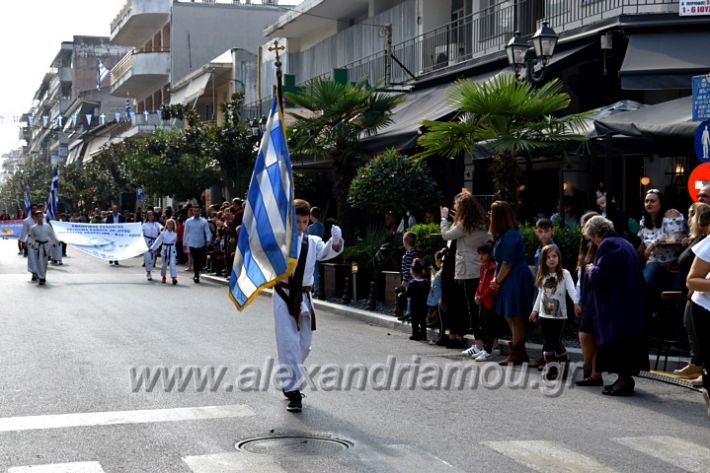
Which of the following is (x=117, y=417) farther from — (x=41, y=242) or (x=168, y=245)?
(x=41, y=242)

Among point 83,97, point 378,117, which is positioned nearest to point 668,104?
point 378,117

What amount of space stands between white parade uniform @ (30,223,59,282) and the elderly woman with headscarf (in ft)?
52.3

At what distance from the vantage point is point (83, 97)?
83.3m

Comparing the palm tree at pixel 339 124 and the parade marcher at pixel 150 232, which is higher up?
the palm tree at pixel 339 124

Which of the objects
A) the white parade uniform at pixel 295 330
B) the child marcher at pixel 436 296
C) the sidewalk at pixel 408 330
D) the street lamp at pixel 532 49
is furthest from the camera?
the street lamp at pixel 532 49

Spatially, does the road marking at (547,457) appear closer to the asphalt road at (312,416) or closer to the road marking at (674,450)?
the asphalt road at (312,416)

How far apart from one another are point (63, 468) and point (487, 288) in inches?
256

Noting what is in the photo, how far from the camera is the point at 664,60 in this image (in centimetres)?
1752

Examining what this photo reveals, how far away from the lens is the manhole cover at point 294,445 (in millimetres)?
7069

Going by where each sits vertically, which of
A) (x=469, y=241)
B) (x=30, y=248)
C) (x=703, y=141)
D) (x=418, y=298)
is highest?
(x=703, y=141)

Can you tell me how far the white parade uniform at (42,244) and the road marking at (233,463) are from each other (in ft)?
56.0

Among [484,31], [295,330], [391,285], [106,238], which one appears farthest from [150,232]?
[295,330]

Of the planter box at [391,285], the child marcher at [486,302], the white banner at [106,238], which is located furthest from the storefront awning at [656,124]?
the white banner at [106,238]

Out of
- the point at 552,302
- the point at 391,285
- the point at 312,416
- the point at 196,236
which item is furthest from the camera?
the point at 196,236
